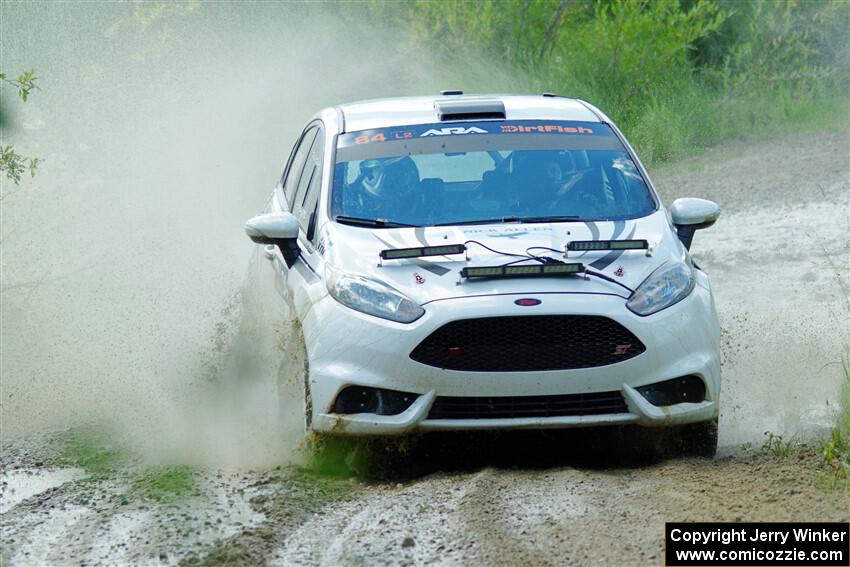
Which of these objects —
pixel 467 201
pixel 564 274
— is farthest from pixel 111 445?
pixel 564 274

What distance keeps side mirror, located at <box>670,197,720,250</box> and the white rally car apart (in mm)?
10

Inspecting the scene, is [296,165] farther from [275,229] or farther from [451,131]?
[275,229]

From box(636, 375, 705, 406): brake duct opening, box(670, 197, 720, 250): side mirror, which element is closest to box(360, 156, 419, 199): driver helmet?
box(670, 197, 720, 250): side mirror

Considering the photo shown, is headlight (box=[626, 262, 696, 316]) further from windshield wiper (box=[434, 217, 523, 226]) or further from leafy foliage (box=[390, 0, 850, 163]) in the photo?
leafy foliage (box=[390, 0, 850, 163])

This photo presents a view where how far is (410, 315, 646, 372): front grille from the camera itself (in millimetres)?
6215

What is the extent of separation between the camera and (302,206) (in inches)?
313

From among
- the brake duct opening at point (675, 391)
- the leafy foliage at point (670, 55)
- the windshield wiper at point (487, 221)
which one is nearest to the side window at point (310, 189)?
the windshield wiper at point (487, 221)

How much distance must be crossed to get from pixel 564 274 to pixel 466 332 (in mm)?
569

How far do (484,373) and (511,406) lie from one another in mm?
216

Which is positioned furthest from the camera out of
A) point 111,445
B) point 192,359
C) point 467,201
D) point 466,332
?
point 192,359

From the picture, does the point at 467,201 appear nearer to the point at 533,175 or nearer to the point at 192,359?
the point at 533,175

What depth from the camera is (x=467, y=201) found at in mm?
7391

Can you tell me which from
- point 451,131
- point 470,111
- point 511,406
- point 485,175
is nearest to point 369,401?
point 511,406

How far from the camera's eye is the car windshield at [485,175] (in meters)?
7.27
